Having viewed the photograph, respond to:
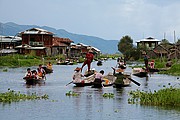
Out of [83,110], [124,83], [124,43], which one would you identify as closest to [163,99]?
[83,110]

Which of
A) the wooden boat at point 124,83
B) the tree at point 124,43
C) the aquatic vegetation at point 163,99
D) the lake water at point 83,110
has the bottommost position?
the lake water at point 83,110

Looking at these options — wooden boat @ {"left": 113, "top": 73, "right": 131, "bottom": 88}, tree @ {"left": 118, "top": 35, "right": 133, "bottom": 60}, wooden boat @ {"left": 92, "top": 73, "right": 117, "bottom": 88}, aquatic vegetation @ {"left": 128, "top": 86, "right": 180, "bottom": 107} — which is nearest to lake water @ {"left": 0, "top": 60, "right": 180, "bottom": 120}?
aquatic vegetation @ {"left": 128, "top": 86, "right": 180, "bottom": 107}

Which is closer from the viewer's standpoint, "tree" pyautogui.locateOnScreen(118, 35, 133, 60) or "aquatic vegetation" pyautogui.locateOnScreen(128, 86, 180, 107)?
"aquatic vegetation" pyautogui.locateOnScreen(128, 86, 180, 107)

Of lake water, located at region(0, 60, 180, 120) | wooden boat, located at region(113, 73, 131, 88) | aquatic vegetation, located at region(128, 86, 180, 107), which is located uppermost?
wooden boat, located at region(113, 73, 131, 88)

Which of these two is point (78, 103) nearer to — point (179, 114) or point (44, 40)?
point (179, 114)

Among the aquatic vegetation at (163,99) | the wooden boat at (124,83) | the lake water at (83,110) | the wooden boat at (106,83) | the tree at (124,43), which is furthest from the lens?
the tree at (124,43)

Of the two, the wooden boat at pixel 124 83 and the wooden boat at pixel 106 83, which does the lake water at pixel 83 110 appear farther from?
the wooden boat at pixel 124 83

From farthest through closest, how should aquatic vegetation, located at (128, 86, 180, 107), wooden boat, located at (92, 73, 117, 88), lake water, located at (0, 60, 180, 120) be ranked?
wooden boat, located at (92, 73, 117, 88)
aquatic vegetation, located at (128, 86, 180, 107)
lake water, located at (0, 60, 180, 120)

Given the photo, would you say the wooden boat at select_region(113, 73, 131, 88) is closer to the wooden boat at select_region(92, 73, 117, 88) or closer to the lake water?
the wooden boat at select_region(92, 73, 117, 88)

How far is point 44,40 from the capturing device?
99062mm

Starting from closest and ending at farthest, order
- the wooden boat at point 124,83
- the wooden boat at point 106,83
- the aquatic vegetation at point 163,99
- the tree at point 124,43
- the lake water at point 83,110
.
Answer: the lake water at point 83,110, the aquatic vegetation at point 163,99, the wooden boat at point 106,83, the wooden boat at point 124,83, the tree at point 124,43

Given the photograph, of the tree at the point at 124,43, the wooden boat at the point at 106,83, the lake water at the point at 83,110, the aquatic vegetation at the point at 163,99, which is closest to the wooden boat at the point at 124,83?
the wooden boat at the point at 106,83

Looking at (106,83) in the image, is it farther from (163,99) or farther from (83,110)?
(83,110)

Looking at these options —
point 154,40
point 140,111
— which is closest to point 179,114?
point 140,111
